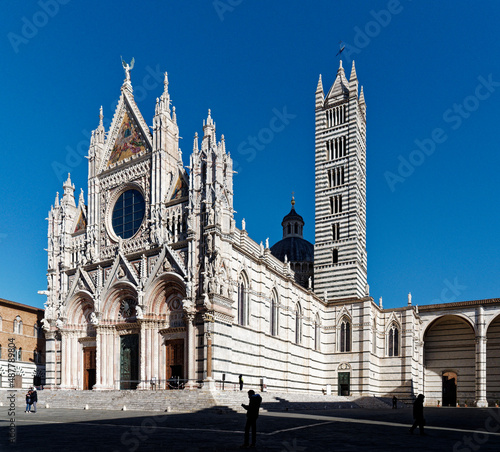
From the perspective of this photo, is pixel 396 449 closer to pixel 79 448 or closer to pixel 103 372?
pixel 79 448

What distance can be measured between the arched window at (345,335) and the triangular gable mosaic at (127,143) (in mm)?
22849

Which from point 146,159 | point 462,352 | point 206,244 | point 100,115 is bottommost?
point 462,352

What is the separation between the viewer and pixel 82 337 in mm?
38719

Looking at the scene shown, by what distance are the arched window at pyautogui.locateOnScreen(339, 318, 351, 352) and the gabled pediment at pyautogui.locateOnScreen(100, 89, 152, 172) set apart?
22678 millimetres

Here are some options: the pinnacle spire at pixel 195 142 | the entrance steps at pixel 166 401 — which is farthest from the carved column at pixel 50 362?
the pinnacle spire at pixel 195 142

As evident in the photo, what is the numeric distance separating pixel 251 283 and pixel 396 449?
2425 cm

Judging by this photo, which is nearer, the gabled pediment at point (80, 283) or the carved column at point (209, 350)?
the carved column at point (209, 350)

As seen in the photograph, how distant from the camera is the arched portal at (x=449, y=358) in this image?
2046 inches

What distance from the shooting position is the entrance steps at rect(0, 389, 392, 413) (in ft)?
87.9

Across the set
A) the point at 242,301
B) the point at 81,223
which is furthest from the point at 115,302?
the point at 242,301

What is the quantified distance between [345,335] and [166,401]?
23157 millimetres

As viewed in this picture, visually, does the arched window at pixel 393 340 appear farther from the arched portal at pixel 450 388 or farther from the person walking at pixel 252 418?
the person walking at pixel 252 418

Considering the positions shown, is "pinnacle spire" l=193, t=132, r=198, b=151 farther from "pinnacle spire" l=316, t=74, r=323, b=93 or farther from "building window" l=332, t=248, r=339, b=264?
"pinnacle spire" l=316, t=74, r=323, b=93

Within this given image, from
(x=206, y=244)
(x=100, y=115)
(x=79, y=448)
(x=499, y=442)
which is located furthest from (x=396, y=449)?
(x=100, y=115)
